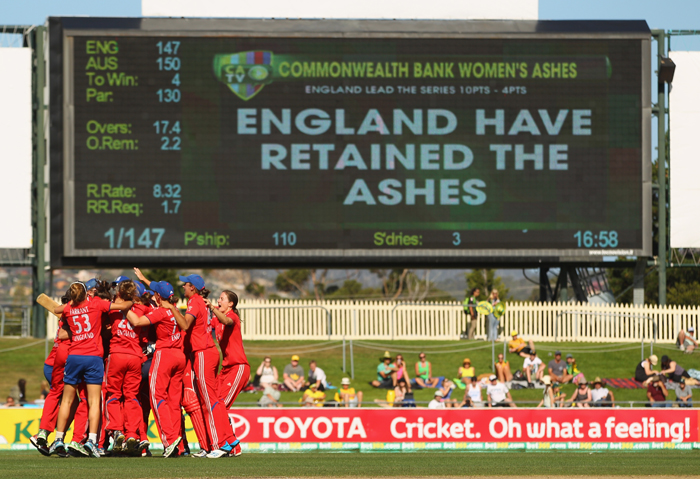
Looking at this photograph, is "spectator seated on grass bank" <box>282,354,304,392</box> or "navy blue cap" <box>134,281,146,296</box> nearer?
"navy blue cap" <box>134,281,146,296</box>

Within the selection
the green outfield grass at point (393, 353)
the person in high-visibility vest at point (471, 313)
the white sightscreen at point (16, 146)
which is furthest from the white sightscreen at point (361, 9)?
the green outfield grass at point (393, 353)

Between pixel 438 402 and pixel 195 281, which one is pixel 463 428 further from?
pixel 195 281

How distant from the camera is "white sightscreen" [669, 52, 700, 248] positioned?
2372 centimetres

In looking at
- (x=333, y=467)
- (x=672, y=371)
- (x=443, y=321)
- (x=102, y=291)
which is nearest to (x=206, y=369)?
(x=102, y=291)

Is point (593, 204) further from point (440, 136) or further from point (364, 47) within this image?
point (364, 47)

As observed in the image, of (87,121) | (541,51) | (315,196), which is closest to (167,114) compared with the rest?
(87,121)

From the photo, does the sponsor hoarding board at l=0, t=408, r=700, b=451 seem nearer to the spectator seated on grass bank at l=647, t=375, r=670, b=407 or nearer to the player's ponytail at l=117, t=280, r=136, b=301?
the spectator seated on grass bank at l=647, t=375, r=670, b=407

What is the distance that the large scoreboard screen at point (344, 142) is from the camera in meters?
20.9

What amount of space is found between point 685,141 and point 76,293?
59.8 feet

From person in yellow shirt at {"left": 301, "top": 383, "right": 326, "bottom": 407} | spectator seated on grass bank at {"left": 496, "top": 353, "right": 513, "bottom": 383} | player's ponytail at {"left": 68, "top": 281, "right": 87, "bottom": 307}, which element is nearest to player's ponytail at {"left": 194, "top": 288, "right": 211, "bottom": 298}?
player's ponytail at {"left": 68, "top": 281, "right": 87, "bottom": 307}

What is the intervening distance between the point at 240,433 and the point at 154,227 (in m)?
8.09

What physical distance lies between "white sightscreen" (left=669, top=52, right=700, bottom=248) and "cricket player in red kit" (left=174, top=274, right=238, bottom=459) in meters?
16.8

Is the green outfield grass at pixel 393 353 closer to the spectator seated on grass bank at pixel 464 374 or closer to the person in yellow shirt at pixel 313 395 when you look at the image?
the spectator seated on grass bank at pixel 464 374

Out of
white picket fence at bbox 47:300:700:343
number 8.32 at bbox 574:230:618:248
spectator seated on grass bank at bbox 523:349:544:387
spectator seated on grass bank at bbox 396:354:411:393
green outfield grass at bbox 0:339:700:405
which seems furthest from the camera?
white picket fence at bbox 47:300:700:343
